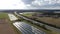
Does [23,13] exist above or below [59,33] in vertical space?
below

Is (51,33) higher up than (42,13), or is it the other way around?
(51,33)

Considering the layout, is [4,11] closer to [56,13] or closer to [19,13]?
[19,13]

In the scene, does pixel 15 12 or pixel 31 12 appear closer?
pixel 31 12

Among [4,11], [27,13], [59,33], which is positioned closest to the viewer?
[59,33]

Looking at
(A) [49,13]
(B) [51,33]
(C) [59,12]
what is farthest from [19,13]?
(B) [51,33]

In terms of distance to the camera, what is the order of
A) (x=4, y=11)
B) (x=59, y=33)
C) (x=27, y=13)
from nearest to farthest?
(x=59, y=33) → (x=4, y=11) → (x=27, y=13)

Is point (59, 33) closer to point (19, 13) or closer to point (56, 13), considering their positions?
point (56, 13)

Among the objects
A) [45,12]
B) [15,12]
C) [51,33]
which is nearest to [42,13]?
[45,12]

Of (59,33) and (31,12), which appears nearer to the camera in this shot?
(59,33)
